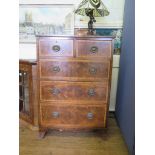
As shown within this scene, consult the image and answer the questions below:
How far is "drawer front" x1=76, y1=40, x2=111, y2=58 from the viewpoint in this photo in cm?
171

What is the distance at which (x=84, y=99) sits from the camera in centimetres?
184

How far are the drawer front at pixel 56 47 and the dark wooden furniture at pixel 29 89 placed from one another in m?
0.27

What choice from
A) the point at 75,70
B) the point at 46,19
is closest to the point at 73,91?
the point at 75,70

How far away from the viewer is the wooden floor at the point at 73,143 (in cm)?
177

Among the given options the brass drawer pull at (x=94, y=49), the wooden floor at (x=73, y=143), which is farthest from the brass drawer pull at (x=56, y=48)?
the wooden floor at (x=73, y=143)

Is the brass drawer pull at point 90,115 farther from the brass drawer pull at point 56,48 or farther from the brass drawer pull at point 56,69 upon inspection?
the brass drawer pull at point 56,48

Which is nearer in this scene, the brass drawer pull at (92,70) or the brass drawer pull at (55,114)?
the brass drawer pull at (92,70)

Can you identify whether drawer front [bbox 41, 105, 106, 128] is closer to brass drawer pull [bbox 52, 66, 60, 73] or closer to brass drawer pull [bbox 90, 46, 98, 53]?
brass drawer pull [bbox 52, 66, 60, 73]

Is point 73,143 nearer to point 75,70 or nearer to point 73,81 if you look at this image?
point 73,81

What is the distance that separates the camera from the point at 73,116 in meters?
1.87

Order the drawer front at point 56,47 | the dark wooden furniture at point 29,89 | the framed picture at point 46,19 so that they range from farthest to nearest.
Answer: the framed picture at point 46,19 < the dark wooden furniture at point 29,89 < the drawer front at point 56,47

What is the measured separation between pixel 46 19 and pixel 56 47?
2.40ft
